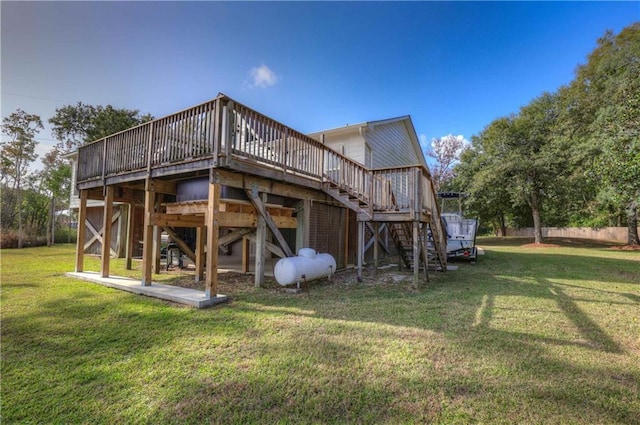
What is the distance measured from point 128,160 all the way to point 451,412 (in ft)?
25.6

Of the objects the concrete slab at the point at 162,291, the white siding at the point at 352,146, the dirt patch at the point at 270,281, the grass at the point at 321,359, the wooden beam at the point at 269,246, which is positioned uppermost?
the white siding at the point at 352,146

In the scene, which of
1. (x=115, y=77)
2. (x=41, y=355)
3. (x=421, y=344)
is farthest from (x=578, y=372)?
(x=115, y=77)

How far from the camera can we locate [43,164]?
23812 mm

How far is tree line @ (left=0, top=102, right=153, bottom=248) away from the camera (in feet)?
53.3

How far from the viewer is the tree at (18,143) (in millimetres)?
16041

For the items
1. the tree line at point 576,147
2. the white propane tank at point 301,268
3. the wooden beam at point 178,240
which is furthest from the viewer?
the tree line at point 576,147

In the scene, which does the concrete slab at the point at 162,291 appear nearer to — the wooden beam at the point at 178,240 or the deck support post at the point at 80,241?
the deck support post at the point at 80,241

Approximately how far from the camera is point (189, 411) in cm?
223

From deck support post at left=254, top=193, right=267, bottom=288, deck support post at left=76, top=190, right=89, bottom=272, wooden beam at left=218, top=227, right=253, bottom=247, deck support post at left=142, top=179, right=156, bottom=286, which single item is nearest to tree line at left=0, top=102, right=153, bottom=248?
deck support post at left=76, top=190, right=89, bottom=272

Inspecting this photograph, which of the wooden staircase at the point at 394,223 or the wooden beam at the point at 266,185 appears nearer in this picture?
the wooden beam at the point at 266,185

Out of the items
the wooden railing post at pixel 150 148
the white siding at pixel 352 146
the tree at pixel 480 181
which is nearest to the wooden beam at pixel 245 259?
the wooden railing post at pixel 150 148

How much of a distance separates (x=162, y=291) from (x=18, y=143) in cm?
1876

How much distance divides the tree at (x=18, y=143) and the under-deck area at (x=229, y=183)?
43.7ft

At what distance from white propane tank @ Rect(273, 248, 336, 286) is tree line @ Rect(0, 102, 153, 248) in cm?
1640
